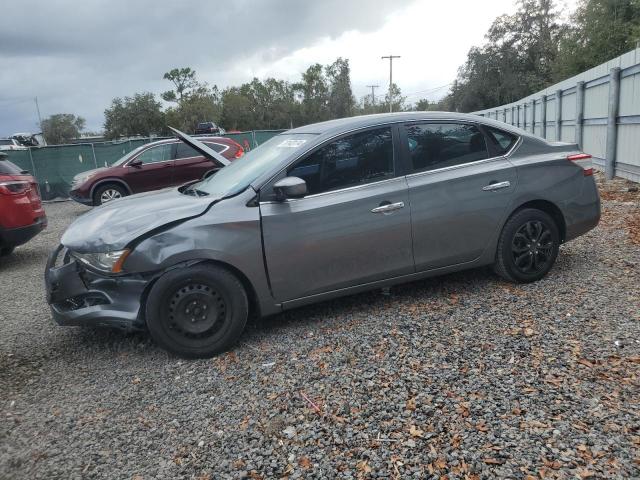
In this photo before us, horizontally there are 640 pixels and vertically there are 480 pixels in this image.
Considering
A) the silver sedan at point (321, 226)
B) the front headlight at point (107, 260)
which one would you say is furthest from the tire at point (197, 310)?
the front headlight at point (107, 260)

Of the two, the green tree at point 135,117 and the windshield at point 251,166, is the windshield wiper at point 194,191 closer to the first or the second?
the windshield at point 251,166

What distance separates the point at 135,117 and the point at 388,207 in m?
59.4

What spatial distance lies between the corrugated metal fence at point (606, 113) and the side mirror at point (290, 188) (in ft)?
25.5

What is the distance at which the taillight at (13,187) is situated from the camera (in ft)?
22.2

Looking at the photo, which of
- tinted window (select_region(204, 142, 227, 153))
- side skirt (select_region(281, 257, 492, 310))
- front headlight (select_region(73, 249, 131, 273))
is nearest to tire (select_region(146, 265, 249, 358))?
front headlight (select_region(73, 249, 131, 273))

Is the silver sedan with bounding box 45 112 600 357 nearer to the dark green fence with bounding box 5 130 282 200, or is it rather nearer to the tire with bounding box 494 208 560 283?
the tire with bounding box 494 208 560 283

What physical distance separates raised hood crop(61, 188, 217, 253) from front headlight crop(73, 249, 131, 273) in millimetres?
36

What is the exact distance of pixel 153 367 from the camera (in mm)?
3631

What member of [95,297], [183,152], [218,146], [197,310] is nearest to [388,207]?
[197,310]

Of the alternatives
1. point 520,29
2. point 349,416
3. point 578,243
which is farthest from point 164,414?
point 520,29

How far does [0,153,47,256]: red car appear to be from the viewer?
679 cm

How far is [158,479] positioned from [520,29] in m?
65.8

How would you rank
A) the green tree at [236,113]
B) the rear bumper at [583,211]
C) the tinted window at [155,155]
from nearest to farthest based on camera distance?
the rear bumper at [583,211], the tinted window at [155,155], the green tree at [236,113]

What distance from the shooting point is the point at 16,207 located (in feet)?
22.6
